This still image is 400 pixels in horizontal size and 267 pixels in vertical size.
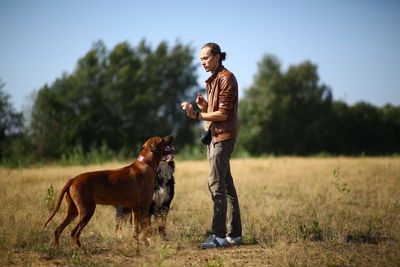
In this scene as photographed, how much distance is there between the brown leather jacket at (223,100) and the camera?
210 inches

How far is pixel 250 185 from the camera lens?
11.6 m

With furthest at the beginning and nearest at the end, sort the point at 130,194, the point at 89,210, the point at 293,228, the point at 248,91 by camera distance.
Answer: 1. the point at 248,91
2. the point at 293,228
3. the point at 130,194
4. the point at 89,210

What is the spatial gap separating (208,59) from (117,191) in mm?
2130

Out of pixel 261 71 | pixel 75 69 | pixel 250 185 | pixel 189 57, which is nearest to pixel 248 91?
pixel 261 71

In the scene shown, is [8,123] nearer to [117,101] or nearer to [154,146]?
[117,101]

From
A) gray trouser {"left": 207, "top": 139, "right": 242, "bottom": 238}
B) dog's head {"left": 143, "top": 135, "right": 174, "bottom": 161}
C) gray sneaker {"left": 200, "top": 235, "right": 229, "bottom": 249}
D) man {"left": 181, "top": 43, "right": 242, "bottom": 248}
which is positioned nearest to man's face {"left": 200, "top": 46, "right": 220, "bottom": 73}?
man {"left": 181, "top": 43, "right": 242, "bottom": 248}

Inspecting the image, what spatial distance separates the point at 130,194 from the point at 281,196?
5.93 m

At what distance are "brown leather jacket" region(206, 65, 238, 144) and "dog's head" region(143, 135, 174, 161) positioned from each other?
0.74m

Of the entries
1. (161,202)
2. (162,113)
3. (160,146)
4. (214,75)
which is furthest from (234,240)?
(162,113)

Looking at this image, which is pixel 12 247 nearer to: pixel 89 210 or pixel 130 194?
pixel 89 210

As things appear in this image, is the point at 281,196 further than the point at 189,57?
No

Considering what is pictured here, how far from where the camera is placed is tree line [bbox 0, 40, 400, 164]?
26859 millimetres

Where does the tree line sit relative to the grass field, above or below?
above

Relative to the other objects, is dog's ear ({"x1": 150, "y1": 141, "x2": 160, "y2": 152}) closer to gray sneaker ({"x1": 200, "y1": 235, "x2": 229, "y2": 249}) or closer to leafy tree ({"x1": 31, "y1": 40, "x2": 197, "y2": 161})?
gray sneaker ({"x1": 200, "y1": 235, "x2": 229, "y2": 249})
